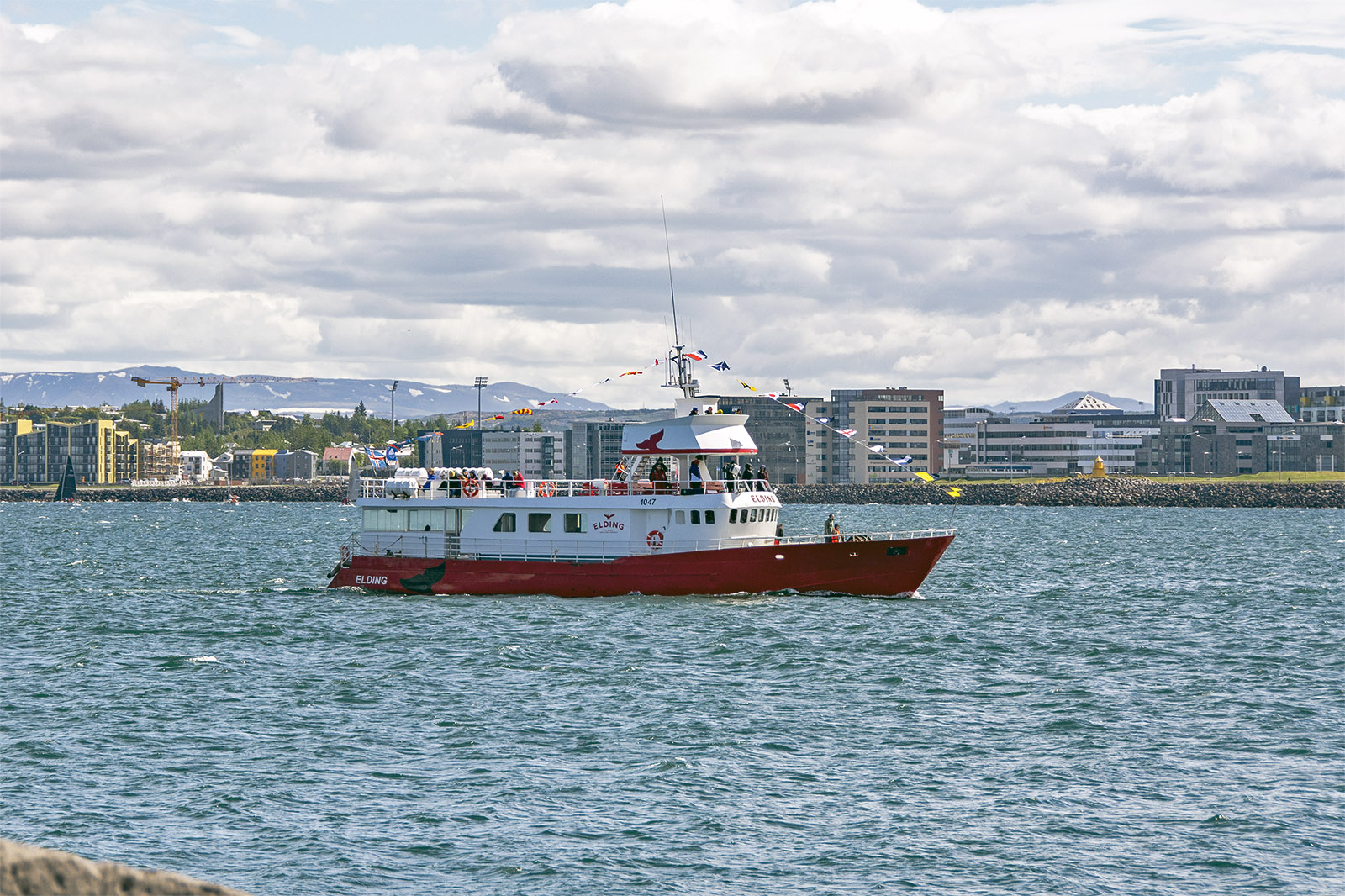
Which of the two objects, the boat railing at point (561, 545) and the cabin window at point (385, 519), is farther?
the cabin window at point (385, 519)

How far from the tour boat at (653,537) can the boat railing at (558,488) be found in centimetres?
6

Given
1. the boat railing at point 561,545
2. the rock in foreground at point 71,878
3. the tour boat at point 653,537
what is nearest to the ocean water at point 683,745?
the tour boat at point 653,537

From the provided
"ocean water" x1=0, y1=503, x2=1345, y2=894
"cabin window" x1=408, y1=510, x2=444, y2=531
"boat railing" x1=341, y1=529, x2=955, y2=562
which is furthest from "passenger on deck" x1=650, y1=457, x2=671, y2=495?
"cabin window" x1=408, y1=510, x2=444, y2=531

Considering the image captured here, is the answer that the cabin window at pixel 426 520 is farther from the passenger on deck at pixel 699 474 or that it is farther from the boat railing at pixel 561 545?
the passenger on deck at pixel 699 474

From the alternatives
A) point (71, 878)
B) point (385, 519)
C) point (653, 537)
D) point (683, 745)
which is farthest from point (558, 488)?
point (71, 878)

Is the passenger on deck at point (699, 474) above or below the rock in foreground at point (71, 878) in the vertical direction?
above

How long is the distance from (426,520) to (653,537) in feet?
31.8

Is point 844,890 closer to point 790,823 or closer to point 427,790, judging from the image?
point 790,823

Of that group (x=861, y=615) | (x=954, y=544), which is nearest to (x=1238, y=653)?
(x=861, y=615)

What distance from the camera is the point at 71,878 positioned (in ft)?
29.8

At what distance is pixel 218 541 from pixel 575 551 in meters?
79.8

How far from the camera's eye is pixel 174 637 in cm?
4944

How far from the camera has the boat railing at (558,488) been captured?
53.4 m

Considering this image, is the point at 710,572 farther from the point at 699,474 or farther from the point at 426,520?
the point at 426,520
